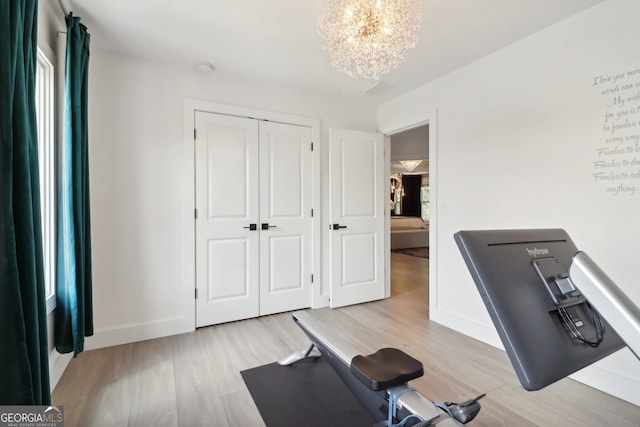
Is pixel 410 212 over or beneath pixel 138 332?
over

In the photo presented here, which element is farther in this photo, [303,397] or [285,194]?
[285,194]

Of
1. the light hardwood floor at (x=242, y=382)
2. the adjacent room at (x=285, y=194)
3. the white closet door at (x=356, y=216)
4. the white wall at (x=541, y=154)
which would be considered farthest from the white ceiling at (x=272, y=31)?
the light hardwood floor at (x=242, y=382)

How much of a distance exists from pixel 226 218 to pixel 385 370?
2199 millimetres

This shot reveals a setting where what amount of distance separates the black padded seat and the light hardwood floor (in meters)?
0.74

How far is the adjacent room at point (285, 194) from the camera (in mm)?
1604

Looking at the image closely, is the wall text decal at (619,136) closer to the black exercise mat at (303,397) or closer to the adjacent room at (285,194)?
the adjacent room at (285,194)

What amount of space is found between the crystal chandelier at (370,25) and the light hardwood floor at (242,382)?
2.15m

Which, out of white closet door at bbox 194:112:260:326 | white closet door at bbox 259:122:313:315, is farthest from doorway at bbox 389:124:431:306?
white closet door at bbox 194:112:260:326

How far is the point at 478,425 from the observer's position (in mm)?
1538

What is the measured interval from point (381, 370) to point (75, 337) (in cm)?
195

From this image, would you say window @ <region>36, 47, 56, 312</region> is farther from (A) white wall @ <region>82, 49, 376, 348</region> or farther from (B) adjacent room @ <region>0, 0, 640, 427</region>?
(A) white wall @ <region>82, 49, 376, 348</region>

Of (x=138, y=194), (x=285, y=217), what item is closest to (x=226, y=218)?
(x=285, y=217)

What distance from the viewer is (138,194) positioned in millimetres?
2578

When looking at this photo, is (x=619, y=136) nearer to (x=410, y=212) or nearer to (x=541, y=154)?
(x=541, y=154)
